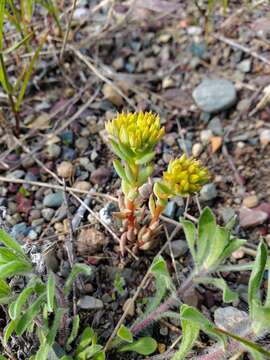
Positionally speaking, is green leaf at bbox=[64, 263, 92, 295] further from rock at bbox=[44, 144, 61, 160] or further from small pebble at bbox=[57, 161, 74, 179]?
rock at bbox=[44, 144, 61, 160]

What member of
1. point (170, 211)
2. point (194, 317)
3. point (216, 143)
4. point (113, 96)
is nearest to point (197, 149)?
point (216, 143)

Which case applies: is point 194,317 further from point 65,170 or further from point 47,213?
point 65,170

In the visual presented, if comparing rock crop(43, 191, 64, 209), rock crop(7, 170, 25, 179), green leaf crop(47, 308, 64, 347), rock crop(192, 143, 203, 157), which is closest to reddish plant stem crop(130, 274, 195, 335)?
green leaf crop(47, 308, 64, 347)

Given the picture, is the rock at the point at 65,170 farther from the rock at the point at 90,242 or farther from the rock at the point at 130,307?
the rock at the point at 130,307

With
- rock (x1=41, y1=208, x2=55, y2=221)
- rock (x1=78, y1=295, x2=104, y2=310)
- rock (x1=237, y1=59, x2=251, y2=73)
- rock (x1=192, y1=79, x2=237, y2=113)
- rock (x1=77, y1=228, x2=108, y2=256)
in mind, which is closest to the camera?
rock (x1=78, y1=295, x2=104, y2=310)

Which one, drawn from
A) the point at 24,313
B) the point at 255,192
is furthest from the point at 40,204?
the point at 255,192

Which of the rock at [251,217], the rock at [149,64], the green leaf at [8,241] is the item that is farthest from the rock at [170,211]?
the rock at [149,64]

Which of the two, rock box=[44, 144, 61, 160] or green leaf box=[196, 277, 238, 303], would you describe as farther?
rock box=[44, 144, 61, 160]

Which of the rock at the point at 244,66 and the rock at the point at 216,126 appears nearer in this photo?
the rock at the point at 216,126
